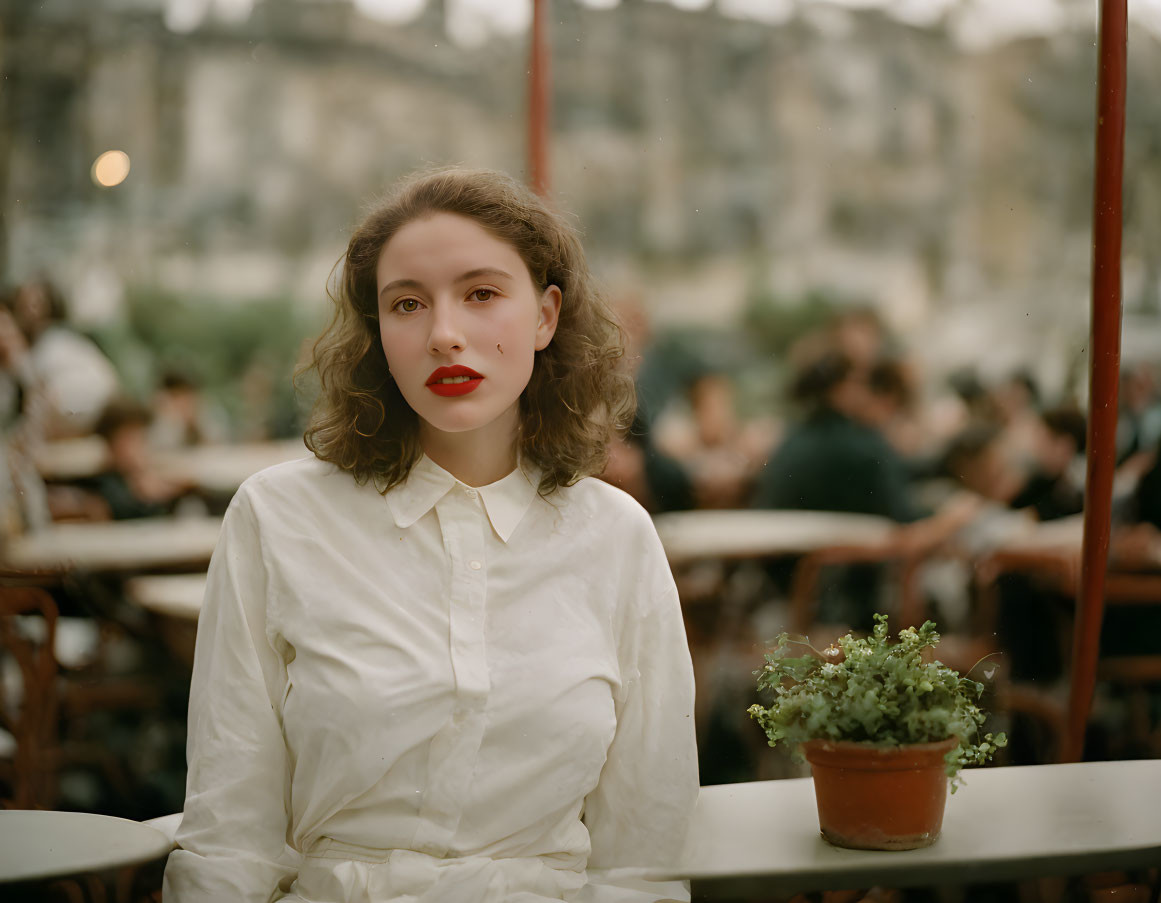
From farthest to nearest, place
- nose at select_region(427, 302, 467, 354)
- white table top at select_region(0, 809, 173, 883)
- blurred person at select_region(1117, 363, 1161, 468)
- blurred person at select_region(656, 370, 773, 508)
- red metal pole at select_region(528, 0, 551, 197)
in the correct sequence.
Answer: blurred person at select_region(656, 370, 773, 508) → blurred person at select_region(1117, 363, 1161, 468) → red metal pole at select_region(528, 0, 551, 197) → nose at select_region(427, 302, 467, 354) → white table top at select_region(0, 809, 173, 883)

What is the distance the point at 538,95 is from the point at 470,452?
795 mm

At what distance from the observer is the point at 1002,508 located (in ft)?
9.77

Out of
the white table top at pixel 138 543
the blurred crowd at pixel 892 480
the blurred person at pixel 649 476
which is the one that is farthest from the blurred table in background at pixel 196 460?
the blurred crowd at pixel 892 480

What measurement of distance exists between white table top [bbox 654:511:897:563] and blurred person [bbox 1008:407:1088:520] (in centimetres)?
38

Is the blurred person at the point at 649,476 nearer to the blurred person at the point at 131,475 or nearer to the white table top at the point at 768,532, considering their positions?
the white table top at the point at 768,532

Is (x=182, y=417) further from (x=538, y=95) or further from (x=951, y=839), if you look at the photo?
(x=951, y=839)

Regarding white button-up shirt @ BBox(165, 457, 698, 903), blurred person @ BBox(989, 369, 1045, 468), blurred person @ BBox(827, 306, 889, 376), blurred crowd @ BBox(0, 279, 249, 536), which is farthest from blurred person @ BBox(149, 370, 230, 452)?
blurred person @ BBox(989, 369, 1045, 468)

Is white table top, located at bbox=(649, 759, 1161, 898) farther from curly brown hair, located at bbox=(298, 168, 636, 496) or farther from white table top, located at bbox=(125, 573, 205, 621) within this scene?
white table top, located at bbox=(125, 573, 205, 621)

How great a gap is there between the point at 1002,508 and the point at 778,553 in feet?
1.89

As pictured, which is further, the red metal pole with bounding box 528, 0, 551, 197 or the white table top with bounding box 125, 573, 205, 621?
the white table top with bounding box 125, 573, 205, 621

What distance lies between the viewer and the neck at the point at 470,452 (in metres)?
1.30

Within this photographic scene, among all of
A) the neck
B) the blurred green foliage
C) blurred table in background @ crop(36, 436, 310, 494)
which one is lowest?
blurred table in background @ crop(36, 436, 310, 494)

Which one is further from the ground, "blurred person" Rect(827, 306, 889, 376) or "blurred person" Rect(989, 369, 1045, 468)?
"blurred person" Rect(827, 306, 889, 376)

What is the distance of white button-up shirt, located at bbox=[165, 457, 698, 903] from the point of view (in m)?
1.14
